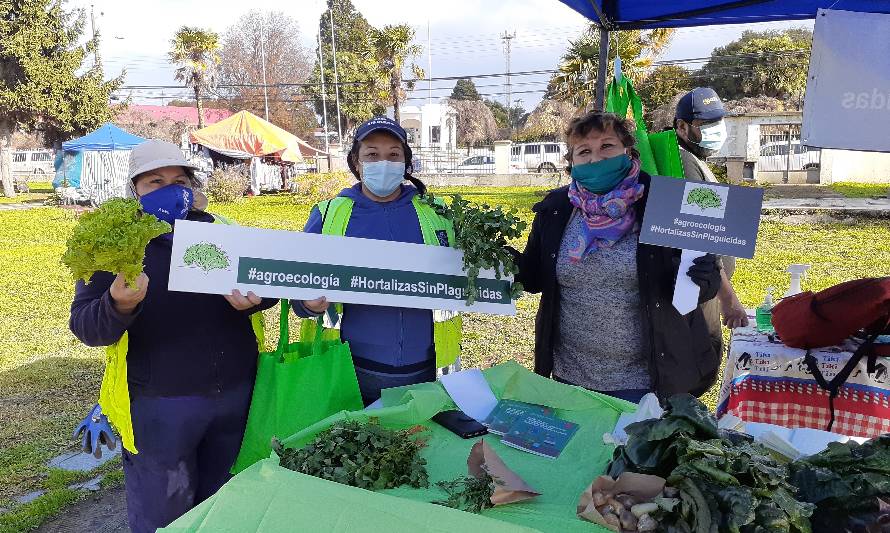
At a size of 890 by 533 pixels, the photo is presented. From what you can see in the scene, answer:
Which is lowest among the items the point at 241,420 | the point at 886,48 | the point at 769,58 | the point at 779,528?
the point at 241,420

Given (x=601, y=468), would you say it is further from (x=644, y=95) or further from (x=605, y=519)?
(x=644, y=95)

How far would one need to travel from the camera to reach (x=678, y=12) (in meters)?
4.36

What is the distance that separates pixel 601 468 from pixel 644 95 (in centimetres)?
3623

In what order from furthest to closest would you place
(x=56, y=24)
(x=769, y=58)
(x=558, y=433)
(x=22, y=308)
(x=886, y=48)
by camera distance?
(x=769, y=58) < (x=56, y=24) < (x=22, y=308) < (x=886, y=48) < (x=558, y=433)

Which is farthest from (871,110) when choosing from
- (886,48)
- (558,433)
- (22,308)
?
(22,308)

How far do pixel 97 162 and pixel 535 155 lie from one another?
22854mm

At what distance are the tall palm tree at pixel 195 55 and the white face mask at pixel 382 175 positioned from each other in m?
Answer: 46.4

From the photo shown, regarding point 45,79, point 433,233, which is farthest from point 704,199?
point 45,79

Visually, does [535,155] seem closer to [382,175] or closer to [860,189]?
[860,189]

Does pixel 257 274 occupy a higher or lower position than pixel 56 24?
lower

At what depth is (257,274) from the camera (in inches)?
114

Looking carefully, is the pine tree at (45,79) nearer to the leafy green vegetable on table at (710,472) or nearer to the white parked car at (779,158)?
the white parked car at (779,158)

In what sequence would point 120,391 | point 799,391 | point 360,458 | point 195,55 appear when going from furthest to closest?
point 195,55
point 799,391
point 120,391
point 360,458

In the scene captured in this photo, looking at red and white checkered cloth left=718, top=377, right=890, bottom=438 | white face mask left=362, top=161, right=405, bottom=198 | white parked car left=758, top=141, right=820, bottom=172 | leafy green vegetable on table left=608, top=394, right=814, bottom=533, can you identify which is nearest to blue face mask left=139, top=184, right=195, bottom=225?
white face mask left=362, top=161, right=405, bottom=198
